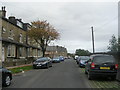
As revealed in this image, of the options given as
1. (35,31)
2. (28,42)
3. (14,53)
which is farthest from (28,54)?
(14,53)

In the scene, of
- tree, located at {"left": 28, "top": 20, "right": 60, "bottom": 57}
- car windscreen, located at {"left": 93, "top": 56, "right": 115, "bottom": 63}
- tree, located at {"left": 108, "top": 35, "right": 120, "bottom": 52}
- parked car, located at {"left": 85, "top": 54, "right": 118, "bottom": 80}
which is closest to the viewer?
parked car, located at {"left": 85, "top": 54, "right": 118, "bottom": 80}

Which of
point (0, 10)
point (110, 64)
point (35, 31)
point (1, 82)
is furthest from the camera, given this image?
point (35, 31)

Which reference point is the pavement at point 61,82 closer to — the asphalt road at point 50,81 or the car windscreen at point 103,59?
the asphalt road at point 50,81

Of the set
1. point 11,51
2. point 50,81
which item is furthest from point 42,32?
point 50,81

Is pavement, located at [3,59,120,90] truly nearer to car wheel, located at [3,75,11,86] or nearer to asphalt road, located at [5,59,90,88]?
asphalt road, located at [5,59,90,88]

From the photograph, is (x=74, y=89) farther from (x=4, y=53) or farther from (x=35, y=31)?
(x=35, y=31)

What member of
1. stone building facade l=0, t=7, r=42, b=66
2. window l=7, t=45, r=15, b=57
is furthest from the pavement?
window l=7, t=45, r=15, b=57

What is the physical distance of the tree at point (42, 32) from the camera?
42.3m

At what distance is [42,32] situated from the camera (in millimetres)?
42281

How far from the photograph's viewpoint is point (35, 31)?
4203cm

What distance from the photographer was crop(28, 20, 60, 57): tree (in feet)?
139

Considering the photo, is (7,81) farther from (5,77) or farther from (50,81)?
(50,81)

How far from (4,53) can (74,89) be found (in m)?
21.1

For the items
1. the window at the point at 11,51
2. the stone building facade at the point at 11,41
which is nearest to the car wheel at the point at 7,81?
the stone building facade at the point at 11,41
